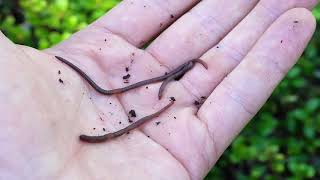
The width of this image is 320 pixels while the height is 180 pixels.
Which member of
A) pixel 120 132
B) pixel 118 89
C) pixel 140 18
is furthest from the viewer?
pixel 140 18

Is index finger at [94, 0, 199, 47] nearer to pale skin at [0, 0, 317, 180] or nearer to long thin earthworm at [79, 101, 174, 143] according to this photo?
pale skin at [0, 0, 317, 180]

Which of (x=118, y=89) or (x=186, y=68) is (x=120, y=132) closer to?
(x=118, y=89)

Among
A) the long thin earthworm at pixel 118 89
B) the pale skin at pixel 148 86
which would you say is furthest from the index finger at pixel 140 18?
the long thin earthworm at pixel 118 89

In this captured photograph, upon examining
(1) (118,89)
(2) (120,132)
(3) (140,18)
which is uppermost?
(3) (140,18)

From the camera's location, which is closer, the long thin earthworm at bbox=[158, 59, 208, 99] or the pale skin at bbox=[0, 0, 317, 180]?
the pale skin at bbox=[0, 0, 317, 180]

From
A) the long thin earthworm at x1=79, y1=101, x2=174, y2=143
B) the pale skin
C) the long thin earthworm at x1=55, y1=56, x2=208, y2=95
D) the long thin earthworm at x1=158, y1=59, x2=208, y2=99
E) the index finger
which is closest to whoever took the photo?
the pale skin

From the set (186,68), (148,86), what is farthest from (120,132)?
(186,68)

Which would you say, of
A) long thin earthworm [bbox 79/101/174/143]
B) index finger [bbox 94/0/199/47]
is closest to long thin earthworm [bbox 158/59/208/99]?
long thin earthworm [bbox 79/101/174/143]

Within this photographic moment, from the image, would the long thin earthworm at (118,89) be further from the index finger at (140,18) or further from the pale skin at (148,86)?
the index finger at (140,18)

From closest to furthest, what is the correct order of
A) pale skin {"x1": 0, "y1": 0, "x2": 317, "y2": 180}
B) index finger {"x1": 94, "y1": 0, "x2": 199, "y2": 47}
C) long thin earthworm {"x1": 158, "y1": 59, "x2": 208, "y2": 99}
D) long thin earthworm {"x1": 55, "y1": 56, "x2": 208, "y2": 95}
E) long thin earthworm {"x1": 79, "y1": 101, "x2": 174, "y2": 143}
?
pale skin {"x1": 0, "y1": 0, "x2": 317, "y2": 180}
long thin earthworm {"x1": 79, "y1": 101, "x2": 174, "y2": 143}
long thin earthworm {"x1": 55, "y1": 56, "x2": 208, "y2": 95}
long thin earthworm {"x1": 158, "y1": 59, "x2": 208, "y2": 99}
index finger {"x1": 94, "y1": 0, "x2": 199, "y2": 47}
